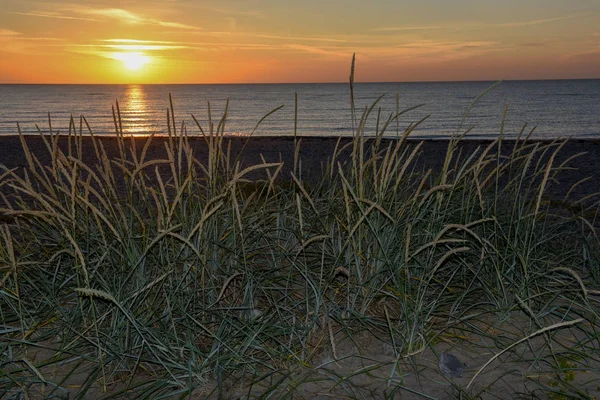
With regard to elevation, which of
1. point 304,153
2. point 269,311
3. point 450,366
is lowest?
point 304,153

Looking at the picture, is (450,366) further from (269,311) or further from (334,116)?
(334,116)

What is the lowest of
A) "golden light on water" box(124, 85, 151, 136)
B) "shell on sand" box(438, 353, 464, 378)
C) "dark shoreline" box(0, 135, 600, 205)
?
"golden light on water" box(124, 85, 151, 136)

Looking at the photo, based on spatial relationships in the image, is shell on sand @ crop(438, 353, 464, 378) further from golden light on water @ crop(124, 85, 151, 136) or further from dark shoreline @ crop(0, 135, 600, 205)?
golden light on water @ crop(124, 85, 151, 136)

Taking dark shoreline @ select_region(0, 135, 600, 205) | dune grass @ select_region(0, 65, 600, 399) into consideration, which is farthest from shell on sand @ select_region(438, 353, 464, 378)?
dark shoreline @ select_region(0, 135, 600, 205)

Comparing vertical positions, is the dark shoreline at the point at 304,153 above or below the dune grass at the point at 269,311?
below

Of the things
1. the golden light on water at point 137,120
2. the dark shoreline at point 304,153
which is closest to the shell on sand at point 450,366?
the dark shoreline at point 304,153

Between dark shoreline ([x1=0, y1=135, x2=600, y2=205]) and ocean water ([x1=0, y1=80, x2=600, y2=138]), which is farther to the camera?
ocean water ([x1=0, y1=80, x2=600, y2=138])

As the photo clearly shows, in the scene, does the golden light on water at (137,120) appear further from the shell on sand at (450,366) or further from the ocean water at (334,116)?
the shell on sand at (450,366)

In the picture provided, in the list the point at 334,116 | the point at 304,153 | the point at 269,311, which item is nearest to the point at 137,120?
the point at 334,116

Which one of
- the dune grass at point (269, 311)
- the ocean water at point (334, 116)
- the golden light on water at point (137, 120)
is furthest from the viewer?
the golden light on water at point (137, 120)

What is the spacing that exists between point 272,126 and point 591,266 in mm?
32663

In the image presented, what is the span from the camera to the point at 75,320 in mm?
3139

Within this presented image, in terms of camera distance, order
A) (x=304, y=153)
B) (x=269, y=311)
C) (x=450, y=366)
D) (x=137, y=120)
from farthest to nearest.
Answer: (x=137, y=120) < (x=304, y=153) < (x=269, y=311) < (x=450, y=366)

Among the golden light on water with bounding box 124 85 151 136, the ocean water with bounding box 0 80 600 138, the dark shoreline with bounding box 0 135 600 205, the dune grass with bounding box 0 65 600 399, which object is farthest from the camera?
the golden light on water with bounding box 124 85 151 136
